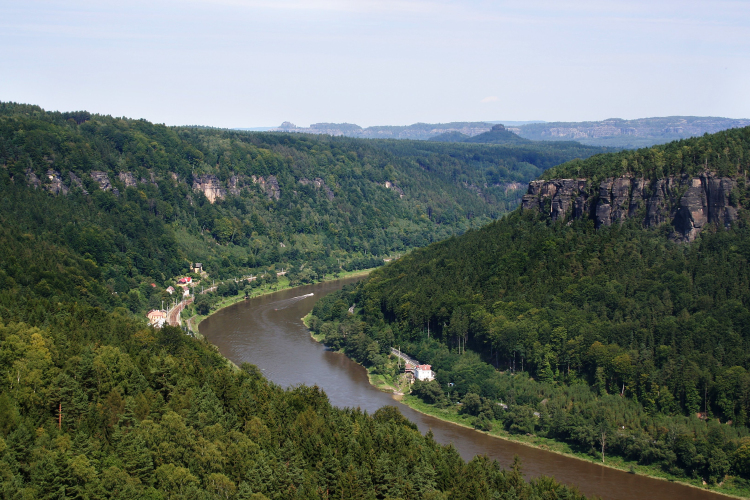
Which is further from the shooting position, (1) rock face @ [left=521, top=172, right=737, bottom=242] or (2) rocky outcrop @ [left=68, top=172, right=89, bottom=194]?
(2) rocky outcrop @ [left=68, top=172, right=89, bottom=194]

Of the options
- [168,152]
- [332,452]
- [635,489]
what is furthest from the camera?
[168,152]

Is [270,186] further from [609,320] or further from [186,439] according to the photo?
[186,439]

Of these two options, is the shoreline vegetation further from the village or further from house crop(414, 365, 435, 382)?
the village

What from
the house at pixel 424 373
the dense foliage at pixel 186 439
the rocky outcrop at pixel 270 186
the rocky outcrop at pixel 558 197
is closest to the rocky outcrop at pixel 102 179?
the rocky outcrop at pixel 270 186

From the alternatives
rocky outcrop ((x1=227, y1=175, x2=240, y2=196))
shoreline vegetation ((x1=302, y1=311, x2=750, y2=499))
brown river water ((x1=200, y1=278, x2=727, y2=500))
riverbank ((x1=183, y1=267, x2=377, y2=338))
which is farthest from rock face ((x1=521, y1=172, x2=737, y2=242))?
rocky outcrop ((x1=227, y1=175, x2=240, y2=196))

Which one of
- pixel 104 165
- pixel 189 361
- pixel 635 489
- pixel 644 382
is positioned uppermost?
pixel 104 165

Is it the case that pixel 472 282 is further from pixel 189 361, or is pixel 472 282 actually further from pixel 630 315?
pixel 189 361

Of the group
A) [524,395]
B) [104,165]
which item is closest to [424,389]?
[524,395]
